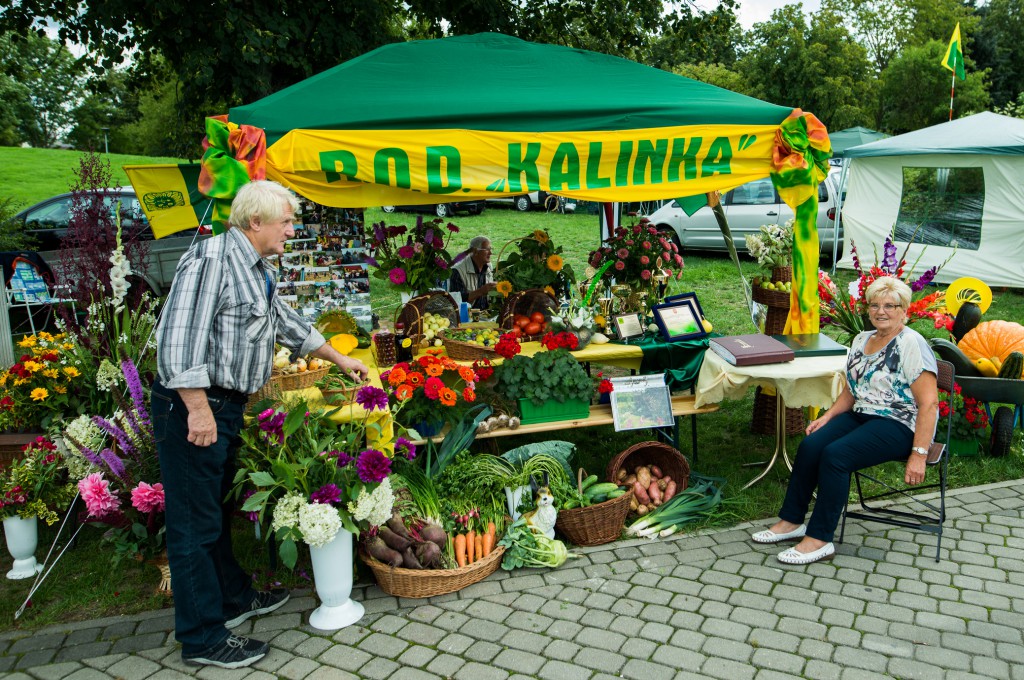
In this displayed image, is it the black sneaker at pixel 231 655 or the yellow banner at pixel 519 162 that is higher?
the yellow banner at pixel 519 162

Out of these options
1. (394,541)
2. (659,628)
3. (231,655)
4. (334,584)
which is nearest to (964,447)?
(659,628)

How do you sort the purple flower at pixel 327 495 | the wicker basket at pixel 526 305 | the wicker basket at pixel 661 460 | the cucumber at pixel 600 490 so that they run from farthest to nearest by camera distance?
1. the wicker basket at pixel 526 305
2. the wicker basket at pixel 661 460
3. the cucumber at pixel 600 490
4. the purple flower at pixel 327 495

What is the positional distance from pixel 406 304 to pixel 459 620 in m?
2.21

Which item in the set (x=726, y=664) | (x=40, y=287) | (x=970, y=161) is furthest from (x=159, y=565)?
(x=970, y=161)

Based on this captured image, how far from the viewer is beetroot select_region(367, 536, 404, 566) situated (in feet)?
11.7

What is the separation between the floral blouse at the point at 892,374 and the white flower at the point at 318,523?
259cm

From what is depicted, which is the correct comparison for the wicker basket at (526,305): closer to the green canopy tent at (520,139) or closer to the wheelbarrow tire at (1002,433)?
the green canopy tent at (520,139)

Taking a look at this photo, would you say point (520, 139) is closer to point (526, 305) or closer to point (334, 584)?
point (526, 305)

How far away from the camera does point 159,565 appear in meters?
3.65

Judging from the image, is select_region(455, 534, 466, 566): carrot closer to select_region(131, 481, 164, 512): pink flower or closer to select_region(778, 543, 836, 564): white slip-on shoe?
select_region(131, 481, 164, 512): pink flower

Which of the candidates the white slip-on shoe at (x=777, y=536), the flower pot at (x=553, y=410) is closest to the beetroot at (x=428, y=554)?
the flower pot at (x=553, y=410)

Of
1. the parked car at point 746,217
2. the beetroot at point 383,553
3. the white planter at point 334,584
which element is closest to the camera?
the white planter at point 334,584

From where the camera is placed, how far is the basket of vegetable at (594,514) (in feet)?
13.1

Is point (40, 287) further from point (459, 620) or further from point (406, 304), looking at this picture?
point (459, 620)
